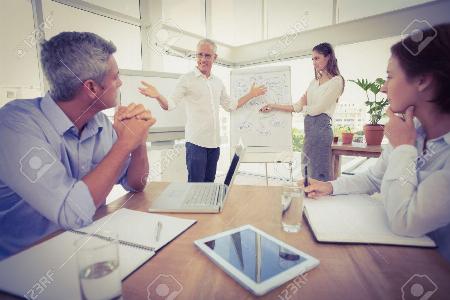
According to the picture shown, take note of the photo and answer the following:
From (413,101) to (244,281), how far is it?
0.92 metres

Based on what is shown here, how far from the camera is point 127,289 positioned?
570 mm

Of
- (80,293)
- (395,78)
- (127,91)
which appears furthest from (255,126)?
(80,293)

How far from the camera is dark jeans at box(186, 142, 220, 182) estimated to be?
2.66 meters

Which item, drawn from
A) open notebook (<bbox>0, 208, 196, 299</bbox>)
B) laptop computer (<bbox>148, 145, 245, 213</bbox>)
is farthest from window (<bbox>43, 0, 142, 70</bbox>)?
open notebook (<bbox>0, 208, 196, 299</bbox>)

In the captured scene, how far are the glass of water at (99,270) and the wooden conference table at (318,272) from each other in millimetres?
51

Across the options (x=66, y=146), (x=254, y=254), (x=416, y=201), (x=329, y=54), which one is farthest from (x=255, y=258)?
(x=329, y=54)

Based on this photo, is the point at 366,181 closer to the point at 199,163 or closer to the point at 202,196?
the point at 202,196

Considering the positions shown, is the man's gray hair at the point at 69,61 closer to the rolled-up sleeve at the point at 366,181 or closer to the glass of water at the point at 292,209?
the glass of water at the point at 292,209

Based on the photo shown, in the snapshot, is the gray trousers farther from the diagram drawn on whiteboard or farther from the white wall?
the white wall

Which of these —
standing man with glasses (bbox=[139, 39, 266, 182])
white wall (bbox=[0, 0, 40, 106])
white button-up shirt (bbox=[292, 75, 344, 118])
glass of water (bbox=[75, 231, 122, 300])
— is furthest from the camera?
standing man with glasses (bbox=[139, 39, 266, 182])

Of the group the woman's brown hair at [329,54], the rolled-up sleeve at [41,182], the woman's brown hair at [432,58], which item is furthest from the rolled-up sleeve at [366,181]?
the woman's brown hair at [329,54]

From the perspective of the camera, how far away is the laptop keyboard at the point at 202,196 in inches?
41.9

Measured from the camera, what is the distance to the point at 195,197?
114 centimetres

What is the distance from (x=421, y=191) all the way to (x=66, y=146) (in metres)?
1.24
